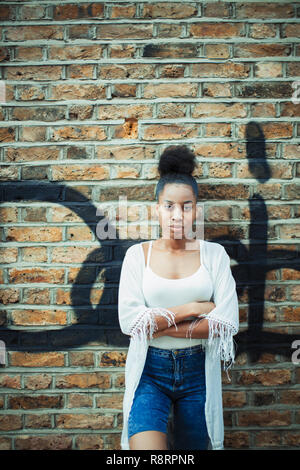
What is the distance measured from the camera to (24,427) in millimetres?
2105

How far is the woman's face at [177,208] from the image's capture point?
1671 mm

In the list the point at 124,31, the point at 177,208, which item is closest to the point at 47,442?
the point at 177,208

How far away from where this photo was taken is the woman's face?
1671 mm

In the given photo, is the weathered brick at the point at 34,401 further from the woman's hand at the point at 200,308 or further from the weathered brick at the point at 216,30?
the weathered brick at the point at 216,30

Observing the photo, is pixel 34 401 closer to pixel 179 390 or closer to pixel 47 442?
pixel 47 442

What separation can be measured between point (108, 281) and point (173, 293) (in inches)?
23.2

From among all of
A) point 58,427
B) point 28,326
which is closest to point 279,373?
point 58,427

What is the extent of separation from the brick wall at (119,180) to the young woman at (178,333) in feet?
→ 1.38

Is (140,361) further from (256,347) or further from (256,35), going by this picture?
(256,35)

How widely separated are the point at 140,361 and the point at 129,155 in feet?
3.92

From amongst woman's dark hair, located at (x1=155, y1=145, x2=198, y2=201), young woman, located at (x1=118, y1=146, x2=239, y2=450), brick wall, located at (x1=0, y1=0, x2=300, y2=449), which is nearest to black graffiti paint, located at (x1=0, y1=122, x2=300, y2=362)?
brick wall, located at (x1=0, y1=0, x2=300, y2=449)

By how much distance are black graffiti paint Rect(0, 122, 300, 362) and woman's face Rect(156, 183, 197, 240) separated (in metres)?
0.45

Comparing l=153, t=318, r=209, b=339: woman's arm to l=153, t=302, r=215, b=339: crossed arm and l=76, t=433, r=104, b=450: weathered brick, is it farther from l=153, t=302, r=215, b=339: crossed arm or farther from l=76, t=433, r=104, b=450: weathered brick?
l=76, t=433, r=104, b=450: weathered brick

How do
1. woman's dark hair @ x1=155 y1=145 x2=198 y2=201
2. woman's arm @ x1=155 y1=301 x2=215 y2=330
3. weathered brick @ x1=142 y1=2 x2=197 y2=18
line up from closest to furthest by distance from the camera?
woman's arm @ x1=155 y1=301 x2=215 y2=330
woman's dark hair @ x1=155 y1=145 x2=198 y2=201
weathered brick @ x1=142 y1=2 x2=197 y2=18
